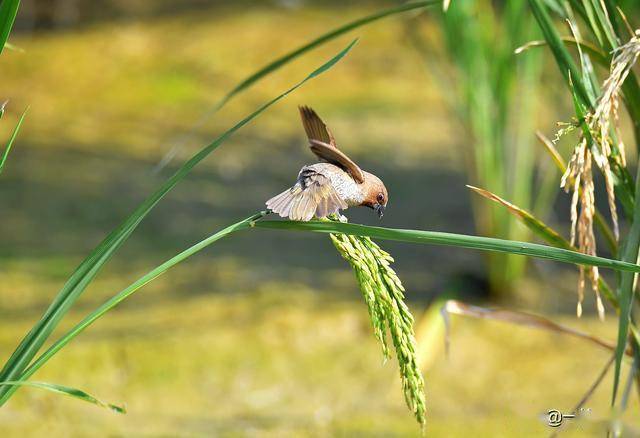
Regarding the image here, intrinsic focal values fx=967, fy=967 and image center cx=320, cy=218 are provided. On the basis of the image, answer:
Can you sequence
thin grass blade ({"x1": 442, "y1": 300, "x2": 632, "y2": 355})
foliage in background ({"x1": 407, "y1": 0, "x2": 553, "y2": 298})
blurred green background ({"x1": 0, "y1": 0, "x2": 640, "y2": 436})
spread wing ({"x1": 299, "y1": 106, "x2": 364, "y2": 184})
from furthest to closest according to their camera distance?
foliage in background ({"x1": 407, "y1": 0, "x2": 553, "y2": 298})
blurred green background ({"x1": 0, "y1": 0, "x2": 640, "y2": 436})
thin grass blade ({"x1": 442, "y1": 300, "x2": 632, "y2": 355})
spread wing ({"x1": 299, "y1": 106, "x2": 364, "y2": 184})

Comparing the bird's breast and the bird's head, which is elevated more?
the bird's head

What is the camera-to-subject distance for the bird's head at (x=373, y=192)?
4.36 ft

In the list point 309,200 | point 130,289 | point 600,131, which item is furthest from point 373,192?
point 130,289

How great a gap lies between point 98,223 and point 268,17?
2504mm

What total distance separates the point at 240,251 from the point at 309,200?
252 cm

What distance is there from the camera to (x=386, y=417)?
2.62 meters

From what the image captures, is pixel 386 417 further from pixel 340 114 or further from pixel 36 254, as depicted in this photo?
pixel 340 114

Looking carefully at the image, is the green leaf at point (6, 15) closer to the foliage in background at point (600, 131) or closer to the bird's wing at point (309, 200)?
the bird's wing at point (309, 200)

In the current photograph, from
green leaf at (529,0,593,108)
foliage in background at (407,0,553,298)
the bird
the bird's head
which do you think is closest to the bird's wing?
the bird

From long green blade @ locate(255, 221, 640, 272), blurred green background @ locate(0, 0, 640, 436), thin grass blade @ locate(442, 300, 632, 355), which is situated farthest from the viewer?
blurred green background @ locate(0, 0, 640, 436)

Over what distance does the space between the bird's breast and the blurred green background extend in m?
0.36

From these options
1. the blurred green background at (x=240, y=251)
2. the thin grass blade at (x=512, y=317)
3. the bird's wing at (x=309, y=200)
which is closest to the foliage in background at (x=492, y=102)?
the blurred green background at (x=240, y=251)

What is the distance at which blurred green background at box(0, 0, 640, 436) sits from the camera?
2727 millimetres

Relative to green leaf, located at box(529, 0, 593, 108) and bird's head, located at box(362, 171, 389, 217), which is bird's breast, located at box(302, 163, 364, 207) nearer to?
bird's head, located at box(362, 171, 389, 217)
